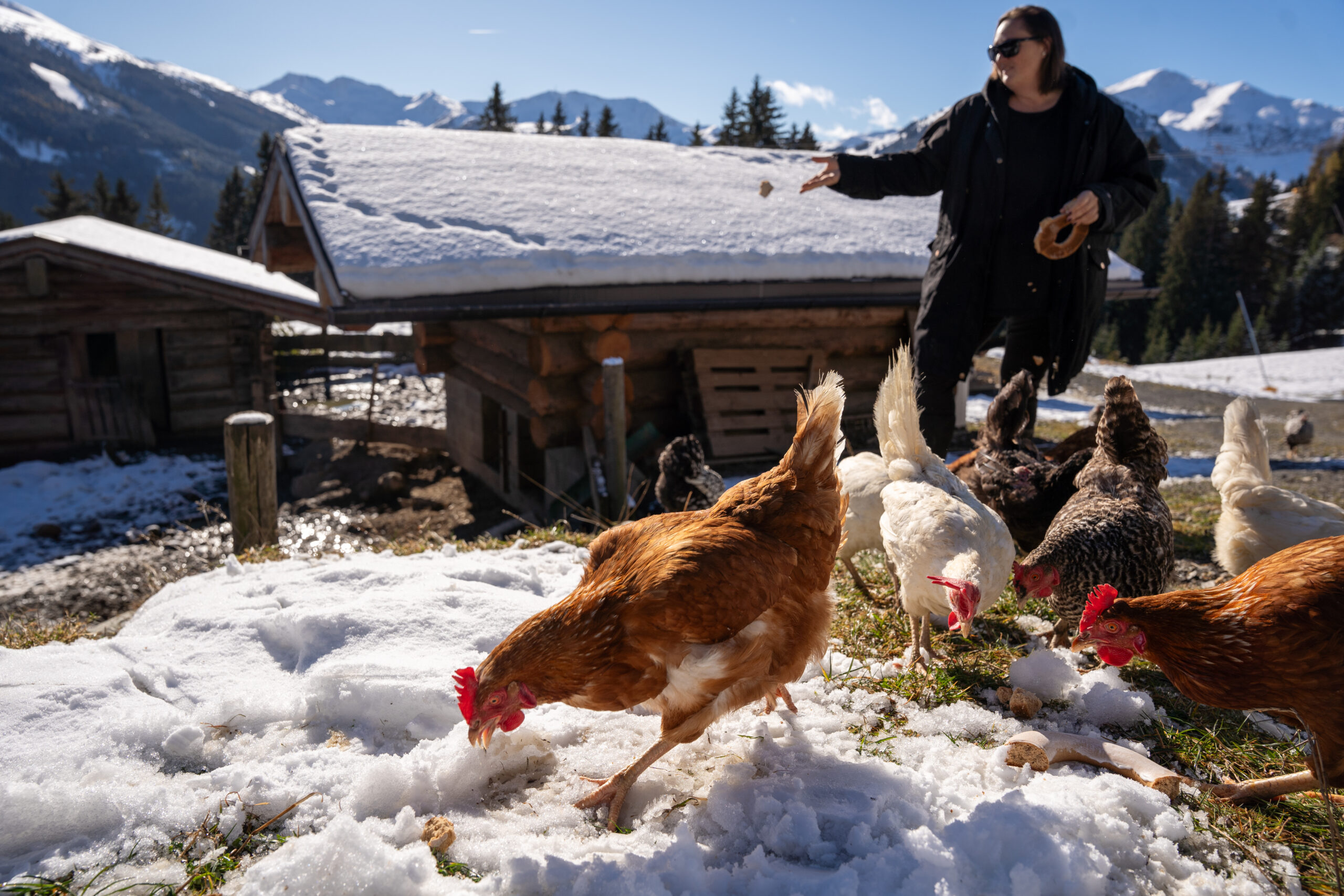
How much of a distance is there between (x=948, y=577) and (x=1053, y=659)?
1.69 ft

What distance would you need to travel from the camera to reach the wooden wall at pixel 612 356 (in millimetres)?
7000

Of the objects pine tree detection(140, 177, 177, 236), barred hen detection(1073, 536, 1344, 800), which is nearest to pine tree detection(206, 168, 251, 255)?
pine tree detection(140, 177, 177, 236)

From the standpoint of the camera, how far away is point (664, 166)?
9391 millimetres

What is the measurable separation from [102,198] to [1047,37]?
4315cm

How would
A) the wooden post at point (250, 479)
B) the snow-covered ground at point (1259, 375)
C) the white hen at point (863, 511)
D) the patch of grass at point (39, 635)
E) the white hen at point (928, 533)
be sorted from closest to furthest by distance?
the white hen at point (928, 533), the patch of grass at point (39, 635), the white hen at point (863, 511), the wooden post at point (250, 479), the snow-covered ground at point (1259, 375)

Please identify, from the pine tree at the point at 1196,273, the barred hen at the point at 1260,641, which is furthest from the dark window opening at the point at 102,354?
the pine tree at the point at 1196,273

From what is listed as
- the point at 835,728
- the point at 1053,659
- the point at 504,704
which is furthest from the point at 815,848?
the point at 1053,659

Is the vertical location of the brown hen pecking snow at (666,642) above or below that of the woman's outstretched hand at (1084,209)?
below

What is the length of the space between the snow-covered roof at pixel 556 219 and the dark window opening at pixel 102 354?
6.55m

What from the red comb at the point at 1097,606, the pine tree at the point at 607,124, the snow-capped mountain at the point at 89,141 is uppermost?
the snow-capped mountain at the point at 89,141

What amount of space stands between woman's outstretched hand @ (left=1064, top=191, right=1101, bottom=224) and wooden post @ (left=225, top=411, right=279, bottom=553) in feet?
16.1

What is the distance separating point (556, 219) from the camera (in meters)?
6.90

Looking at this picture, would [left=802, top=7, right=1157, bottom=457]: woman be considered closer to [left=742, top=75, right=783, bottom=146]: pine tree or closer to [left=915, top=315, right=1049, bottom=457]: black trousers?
[left=915, top=315, right=1049, bottom=457]: black trousers

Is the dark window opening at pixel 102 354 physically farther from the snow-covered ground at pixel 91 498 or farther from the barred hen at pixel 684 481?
the barred hen at pixel 684 481
